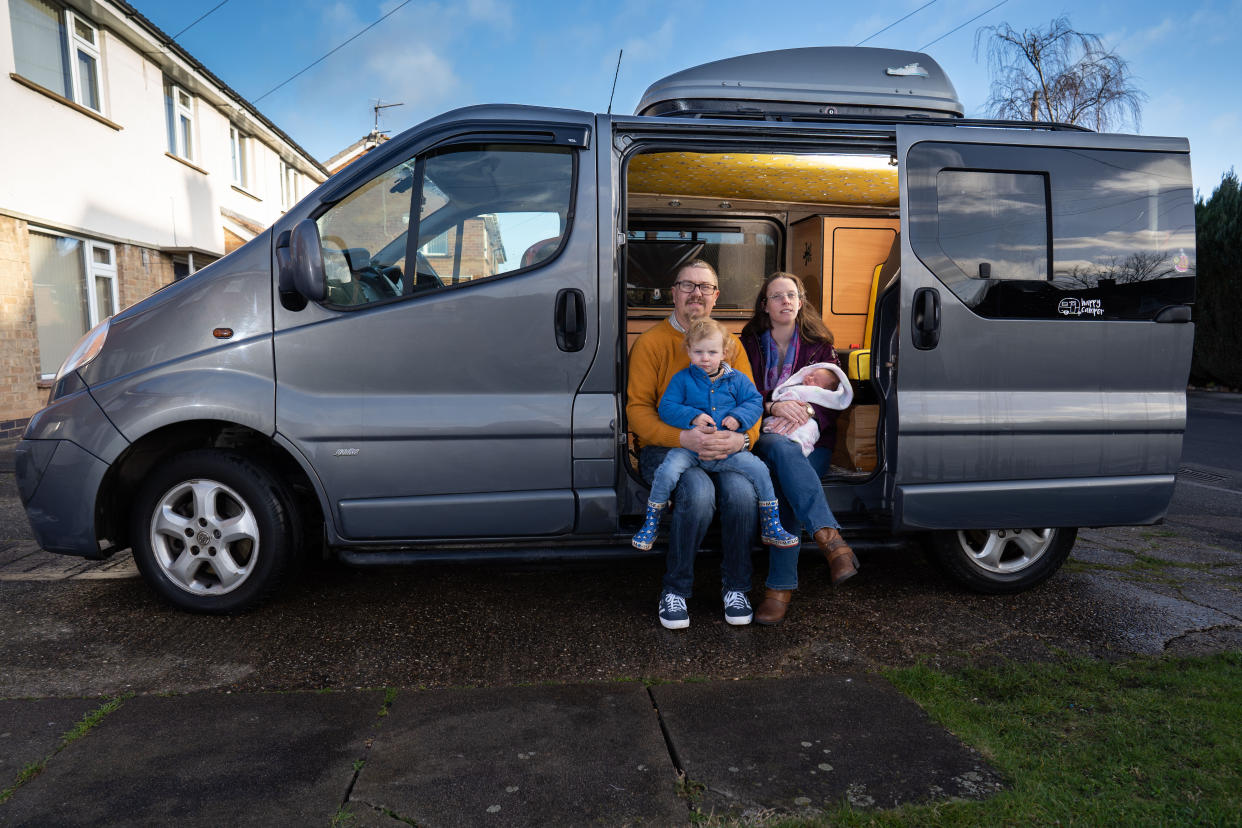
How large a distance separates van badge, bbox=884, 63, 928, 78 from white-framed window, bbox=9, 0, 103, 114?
10.8 metres

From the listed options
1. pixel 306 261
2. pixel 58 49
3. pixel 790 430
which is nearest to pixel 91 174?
pixel 58 49

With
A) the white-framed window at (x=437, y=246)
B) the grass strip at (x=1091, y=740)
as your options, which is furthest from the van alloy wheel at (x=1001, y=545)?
the white-framed window at (x=437, y=246)

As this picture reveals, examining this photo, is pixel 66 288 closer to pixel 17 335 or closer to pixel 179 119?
pixel 17 335

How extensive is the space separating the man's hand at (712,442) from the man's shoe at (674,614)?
2.08ft

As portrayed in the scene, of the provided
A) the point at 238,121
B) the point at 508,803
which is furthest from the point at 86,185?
the point at 508,803

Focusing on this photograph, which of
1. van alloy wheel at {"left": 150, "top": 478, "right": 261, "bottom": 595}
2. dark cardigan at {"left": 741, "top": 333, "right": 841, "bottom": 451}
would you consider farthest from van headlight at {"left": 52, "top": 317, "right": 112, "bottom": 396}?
dark cardigan at {"left": 741, "top": 333, "right": 841, "bottom": 451}

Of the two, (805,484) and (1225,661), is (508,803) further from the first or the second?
(1225,661)

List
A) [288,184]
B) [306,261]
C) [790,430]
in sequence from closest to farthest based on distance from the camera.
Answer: [306,261] → [790,430] → [288,184]

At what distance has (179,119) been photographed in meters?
14.8

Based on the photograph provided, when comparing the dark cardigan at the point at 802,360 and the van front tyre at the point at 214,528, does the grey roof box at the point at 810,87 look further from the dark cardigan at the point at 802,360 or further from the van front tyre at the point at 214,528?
the van front tyre at the point at 214,528

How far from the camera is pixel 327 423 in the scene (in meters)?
3.31

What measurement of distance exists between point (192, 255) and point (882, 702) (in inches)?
616

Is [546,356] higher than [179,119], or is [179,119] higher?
[179,119]

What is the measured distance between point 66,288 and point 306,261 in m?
10.4
